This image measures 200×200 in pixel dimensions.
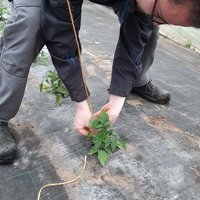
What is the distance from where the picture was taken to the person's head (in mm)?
911

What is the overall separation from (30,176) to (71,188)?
0.77 ft

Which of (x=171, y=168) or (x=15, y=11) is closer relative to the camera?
(x=15, y=11)

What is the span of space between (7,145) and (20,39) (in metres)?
0.58

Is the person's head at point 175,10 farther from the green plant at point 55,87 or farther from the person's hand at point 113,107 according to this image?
the green plant at point 55,87

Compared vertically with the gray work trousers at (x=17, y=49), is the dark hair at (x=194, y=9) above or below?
above

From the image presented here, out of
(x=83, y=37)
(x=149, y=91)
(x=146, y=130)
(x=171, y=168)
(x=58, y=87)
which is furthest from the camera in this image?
(x=83, y=37)

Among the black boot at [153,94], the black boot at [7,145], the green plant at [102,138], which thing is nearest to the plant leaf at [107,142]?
the green plant at [102,138]

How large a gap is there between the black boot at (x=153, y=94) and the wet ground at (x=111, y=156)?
52mm

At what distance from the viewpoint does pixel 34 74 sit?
7.36 ft

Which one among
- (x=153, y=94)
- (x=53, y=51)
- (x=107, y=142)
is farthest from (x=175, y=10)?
(x=153, y=94)

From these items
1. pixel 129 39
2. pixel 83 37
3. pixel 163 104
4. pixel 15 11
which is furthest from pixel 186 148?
pixel 83 37

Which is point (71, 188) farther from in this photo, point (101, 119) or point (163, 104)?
point (163, 104)

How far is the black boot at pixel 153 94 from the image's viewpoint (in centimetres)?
211

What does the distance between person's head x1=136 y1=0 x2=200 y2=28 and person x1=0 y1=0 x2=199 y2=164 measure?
2cm
